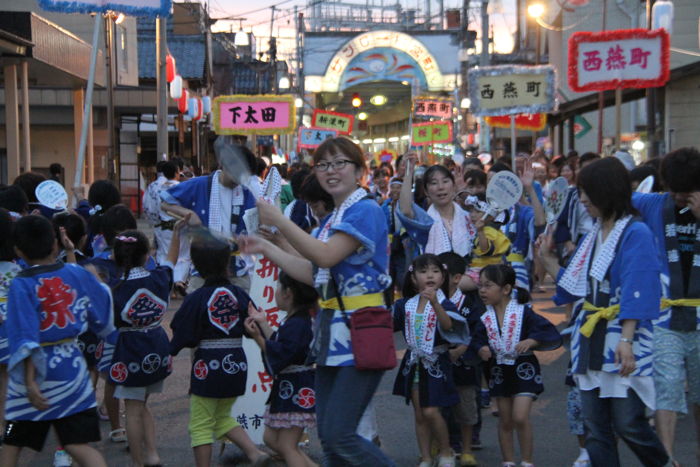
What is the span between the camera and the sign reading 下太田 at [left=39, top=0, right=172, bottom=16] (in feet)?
30.1

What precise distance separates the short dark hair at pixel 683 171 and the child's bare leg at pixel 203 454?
300 centimetres

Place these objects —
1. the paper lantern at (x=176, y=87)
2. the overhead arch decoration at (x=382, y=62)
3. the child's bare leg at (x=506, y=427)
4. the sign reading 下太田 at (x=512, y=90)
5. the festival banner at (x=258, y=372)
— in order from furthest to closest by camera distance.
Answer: the overhead arch decoration at (x=382, y=62), the paper lantern at (x=176, y=87), the sign reading 下太田 at (x=512, y=90), the festival banner at (x=258, y=372), the child's bare leg at (x=506, y=427)

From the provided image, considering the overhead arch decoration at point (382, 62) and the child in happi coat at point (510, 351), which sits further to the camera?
the overhead arch decoration at point (382, 62)

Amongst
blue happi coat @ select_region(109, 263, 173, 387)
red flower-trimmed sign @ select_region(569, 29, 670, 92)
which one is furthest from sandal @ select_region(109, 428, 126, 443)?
red flower-trimmed sign @ select_region(569, 29, 670, 92)

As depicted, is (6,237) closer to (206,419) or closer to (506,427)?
(206,419)

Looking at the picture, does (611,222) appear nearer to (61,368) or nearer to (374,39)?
(61,368)

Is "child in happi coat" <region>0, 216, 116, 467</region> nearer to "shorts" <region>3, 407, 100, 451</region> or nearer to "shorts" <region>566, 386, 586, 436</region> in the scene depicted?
"shorts" <region>3, 407, 100, 451</region>

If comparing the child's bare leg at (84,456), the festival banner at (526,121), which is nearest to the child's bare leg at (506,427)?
the child's bare leg at (84,456)

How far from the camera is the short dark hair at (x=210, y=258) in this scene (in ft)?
17.2

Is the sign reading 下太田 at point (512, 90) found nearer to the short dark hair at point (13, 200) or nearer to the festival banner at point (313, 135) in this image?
the short dark hair at point (13, 200)

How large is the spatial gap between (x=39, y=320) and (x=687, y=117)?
17.9 m

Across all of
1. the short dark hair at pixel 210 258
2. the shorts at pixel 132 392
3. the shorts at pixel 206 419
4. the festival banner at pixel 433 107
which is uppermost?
the festival banner at pixel 433 107

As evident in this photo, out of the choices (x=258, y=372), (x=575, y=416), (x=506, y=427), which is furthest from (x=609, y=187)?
(x=258, y=372)

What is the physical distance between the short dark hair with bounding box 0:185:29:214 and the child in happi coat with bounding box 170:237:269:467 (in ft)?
7.54
